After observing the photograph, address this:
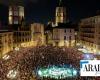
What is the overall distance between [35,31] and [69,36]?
32.6 ft

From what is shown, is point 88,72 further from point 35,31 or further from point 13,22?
point 13,22

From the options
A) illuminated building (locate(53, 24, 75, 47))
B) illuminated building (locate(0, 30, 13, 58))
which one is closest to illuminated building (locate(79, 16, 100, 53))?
illuminated building (locate(53, 24, 75, 47))

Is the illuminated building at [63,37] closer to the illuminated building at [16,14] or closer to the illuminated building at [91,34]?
the illuminated building at [91,34]

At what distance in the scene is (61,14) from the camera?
80.5 meters

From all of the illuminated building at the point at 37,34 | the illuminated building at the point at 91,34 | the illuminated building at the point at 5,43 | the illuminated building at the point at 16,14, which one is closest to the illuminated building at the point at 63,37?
the illuminated building at the point at 91,34

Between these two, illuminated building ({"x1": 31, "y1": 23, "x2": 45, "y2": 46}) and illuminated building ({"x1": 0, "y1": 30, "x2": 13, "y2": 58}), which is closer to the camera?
illuminated building ({"x1": 0, "y1": 30, "x2": 13, "y2": 58})

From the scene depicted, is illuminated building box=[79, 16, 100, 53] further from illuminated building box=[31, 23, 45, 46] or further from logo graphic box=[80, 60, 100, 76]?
logo graphic box=[80, 60, 100, 76]

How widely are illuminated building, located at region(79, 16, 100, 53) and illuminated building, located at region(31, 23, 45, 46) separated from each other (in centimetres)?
899

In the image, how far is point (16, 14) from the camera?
247 ft

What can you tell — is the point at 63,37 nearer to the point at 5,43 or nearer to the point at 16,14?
the point at 5,43

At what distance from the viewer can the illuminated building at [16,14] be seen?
7362 centimetres

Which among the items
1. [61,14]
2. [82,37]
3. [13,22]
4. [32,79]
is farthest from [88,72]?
[61,14]

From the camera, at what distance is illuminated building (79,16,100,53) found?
41534 mm

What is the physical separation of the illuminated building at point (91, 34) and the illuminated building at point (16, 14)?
72.6 feet
